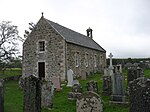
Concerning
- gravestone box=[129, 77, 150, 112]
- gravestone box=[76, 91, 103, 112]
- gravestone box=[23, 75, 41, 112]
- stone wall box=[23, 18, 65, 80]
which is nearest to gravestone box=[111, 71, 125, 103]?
gravestone box=[76, 91, 103, 112]

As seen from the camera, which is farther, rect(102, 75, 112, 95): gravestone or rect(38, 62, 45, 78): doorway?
rect(38, 62, 45, 78): doorway

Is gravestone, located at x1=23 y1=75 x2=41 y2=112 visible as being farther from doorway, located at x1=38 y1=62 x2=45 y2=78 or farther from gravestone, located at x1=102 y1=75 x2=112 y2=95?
doorway, located at x1=38 y1=62 x2=45 y2=78

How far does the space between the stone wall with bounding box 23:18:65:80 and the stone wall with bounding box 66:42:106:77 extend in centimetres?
96

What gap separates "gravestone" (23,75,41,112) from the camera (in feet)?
25.7

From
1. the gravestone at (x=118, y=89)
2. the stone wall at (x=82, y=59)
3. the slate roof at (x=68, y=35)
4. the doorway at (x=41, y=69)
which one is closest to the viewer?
the gravestone at (x=118, y=89)

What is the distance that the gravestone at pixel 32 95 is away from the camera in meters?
7.82

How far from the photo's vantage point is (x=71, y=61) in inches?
1077

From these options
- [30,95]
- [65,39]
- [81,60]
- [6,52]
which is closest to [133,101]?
A: [30,95]

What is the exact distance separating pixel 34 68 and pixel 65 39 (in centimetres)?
480

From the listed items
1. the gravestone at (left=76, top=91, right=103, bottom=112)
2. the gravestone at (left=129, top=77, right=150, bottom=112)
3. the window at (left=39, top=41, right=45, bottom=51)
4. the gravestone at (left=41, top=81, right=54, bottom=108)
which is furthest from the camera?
the window at (left=39, top=41, right=45, bottom=51)

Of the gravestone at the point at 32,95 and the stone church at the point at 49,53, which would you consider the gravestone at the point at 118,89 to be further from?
the stone church at the point at 49,53

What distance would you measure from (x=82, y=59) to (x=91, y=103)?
23.4 metres

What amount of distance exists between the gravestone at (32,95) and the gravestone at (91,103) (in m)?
1.41

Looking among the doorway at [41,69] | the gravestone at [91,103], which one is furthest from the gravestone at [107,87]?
the doorway at [41,69]
